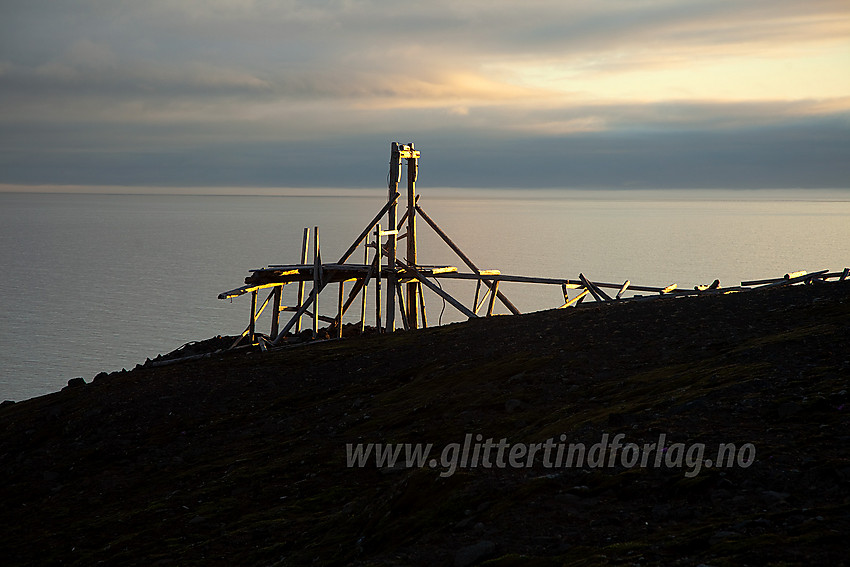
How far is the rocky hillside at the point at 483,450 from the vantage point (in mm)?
8234

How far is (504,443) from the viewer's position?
1171 cm

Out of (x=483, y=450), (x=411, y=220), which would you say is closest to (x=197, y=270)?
(x=411, y=220)

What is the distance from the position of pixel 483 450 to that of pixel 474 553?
3553mm

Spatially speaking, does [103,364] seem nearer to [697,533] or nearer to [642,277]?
[697,533]

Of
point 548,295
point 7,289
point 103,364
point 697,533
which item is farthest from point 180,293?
point 697,533

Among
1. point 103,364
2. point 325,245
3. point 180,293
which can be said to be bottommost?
point 103,364

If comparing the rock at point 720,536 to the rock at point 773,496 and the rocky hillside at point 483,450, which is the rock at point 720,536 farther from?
the rock at point 773,496

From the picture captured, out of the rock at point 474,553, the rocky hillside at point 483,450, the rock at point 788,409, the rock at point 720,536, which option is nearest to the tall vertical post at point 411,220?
the rocky hillside at point 483,450

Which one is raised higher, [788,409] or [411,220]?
[411,220]

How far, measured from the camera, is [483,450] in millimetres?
11625

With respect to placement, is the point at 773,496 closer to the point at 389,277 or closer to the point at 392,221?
the point at 389,277

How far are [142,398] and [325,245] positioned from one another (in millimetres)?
88896

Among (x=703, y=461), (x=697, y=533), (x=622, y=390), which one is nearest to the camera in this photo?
(x=697, y=533)

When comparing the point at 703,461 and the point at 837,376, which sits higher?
the point at 837,376
